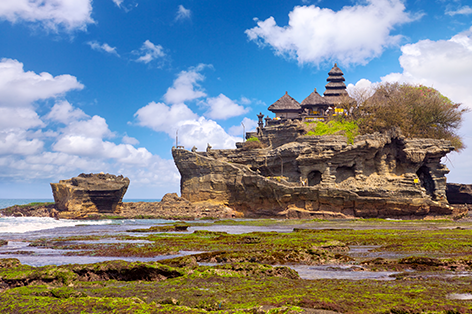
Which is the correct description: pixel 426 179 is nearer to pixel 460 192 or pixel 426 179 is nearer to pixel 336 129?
pixel 336 129

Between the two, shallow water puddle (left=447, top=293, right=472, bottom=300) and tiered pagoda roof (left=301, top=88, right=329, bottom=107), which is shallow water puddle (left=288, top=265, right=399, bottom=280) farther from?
tiered pagoda roof (left=301, top=88, right=329, bottom=107)

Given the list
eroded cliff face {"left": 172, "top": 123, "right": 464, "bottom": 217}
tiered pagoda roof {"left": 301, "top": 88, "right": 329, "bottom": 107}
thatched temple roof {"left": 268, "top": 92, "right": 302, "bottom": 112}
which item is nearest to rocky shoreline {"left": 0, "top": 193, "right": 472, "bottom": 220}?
eroded cliff face {"left": 172, "top": 123, "right": 464, "bottom": 217}

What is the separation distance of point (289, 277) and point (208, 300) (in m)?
3.59

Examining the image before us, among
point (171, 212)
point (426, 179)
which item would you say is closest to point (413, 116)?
point (426, 179)

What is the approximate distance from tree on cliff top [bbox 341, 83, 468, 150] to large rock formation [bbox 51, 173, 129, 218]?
3442cm

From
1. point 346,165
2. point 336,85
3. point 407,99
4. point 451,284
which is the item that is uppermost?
point 336,85

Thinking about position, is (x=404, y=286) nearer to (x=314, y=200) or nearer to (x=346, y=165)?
(x=314, y=200)

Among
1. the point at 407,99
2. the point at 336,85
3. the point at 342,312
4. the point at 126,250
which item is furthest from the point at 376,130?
the point at 342,312

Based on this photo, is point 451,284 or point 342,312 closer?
point 342,312

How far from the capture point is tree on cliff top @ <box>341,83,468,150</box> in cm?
4972

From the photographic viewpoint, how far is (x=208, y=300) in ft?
24.5

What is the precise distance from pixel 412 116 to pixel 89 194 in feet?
150

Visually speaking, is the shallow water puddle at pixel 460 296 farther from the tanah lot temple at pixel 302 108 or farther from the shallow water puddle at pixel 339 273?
the tanah lot temple at pixel 302 108

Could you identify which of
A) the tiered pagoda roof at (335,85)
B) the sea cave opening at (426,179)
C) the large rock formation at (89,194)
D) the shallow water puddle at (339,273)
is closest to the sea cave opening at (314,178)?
the sea cave opening at (426,179)
